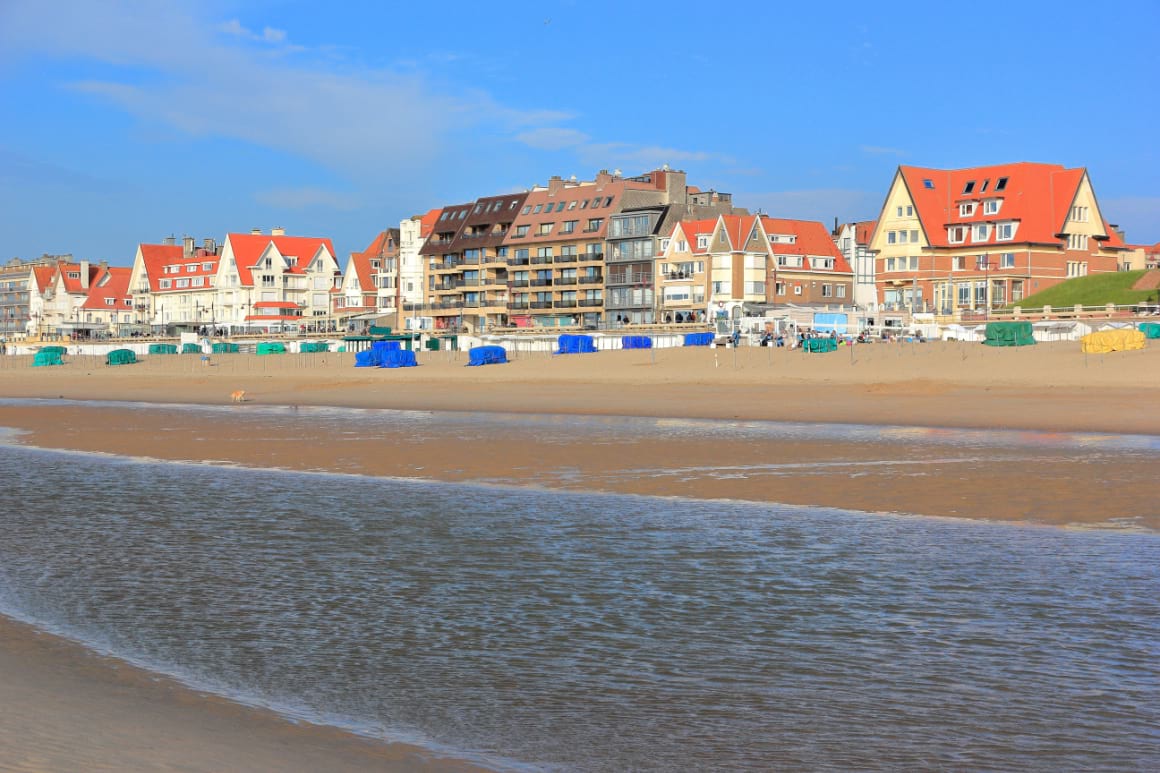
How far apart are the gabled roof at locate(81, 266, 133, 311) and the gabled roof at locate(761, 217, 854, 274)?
104446mm

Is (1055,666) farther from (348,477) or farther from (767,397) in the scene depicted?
(767,397)

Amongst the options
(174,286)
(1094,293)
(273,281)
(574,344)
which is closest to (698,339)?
(574,344)

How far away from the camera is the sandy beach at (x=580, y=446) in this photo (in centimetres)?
716

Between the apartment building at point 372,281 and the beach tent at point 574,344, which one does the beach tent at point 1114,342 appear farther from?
the apartment building at point 372,281

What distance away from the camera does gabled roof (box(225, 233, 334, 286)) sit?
14425 cm

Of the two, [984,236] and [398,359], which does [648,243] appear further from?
[398,359]

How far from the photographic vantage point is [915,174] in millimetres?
96750

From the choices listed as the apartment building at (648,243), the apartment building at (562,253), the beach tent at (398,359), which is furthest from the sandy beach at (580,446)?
the apartment building at (562,253)

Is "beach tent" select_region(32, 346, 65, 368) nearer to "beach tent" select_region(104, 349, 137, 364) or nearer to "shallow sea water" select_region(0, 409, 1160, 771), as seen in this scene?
"beach tent" select_region(104, 349, 137, 364)

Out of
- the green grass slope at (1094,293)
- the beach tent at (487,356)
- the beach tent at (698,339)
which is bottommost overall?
the beach tent at (487,356)

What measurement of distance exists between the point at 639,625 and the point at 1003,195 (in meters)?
89.1

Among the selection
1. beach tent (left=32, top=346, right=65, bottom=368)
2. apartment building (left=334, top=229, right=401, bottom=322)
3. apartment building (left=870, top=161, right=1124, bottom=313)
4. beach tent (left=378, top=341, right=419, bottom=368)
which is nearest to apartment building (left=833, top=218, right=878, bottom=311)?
apartment building (left=870, top=161, right=1124, bottom=313)

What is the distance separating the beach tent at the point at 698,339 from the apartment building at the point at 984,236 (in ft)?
67.9

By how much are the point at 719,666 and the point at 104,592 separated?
20.9 feet
